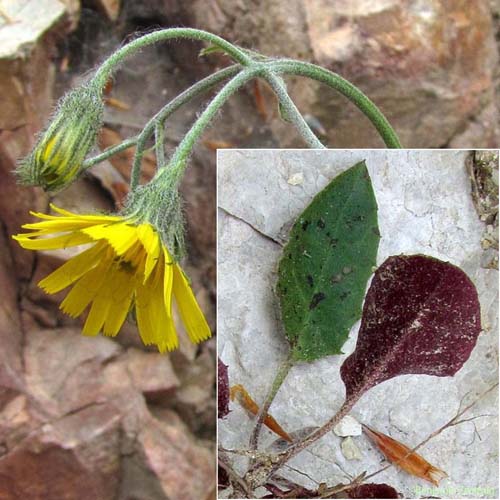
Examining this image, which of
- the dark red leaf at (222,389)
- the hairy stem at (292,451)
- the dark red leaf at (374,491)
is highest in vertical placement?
the dark red leaf at (222,389)

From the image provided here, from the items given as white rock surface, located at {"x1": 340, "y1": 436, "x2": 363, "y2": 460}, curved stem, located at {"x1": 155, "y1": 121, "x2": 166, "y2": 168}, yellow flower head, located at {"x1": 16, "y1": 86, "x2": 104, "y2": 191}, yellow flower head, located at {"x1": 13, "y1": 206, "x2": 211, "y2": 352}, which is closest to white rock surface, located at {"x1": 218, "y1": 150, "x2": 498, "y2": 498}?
white rock surface, located at {"x1": 340, "y1": 436, "x2": 363, "y2": 460}

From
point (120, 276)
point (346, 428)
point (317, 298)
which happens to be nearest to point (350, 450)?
point (346, 428)

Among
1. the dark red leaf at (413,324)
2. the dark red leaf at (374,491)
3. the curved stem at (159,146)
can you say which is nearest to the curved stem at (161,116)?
the curved stem at (159,146)

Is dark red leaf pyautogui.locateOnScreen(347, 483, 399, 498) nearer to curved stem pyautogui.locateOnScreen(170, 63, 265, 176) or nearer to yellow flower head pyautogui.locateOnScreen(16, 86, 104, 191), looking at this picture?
curved stem pyautogui.locateOnScreen(170, 63, 265, 176)

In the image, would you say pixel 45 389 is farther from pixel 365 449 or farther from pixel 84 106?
pixel 365 449

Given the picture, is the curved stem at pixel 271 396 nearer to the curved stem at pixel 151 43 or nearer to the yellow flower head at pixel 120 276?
the yellow flower head at pixel 120 276

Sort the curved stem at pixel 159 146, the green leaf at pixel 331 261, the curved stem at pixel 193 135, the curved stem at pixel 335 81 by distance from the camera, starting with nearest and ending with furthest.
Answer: the green leaf at pixel 331 261, the curved stem at pixel 193 135, the curved stem at pixel 159 146, the curved stem at pixel 335 81
